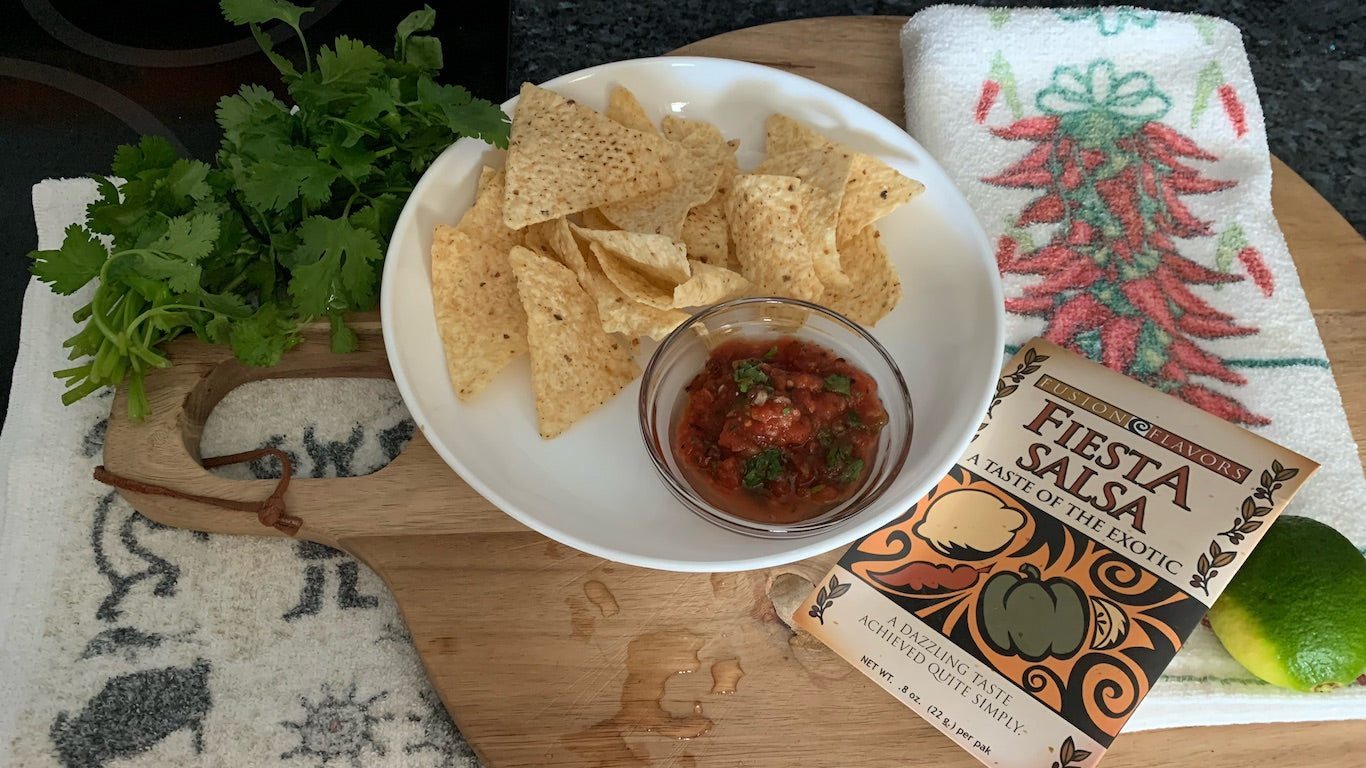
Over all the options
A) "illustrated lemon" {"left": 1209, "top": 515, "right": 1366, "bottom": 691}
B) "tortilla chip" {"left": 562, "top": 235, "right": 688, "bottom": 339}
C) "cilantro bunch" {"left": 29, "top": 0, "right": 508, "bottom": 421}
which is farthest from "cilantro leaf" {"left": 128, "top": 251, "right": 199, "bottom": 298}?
"illustrated lemon" {"left": 1209, "top": 515, "right": 1366, "bottom": 691}

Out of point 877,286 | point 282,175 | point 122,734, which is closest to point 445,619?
point 122,734

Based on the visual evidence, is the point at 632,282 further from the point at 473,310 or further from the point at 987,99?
the point at 987,99

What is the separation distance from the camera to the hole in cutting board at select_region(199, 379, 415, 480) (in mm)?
1512

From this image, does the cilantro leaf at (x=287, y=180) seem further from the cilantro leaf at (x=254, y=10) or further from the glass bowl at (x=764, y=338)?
the glass bowl at (x=764, y=338)

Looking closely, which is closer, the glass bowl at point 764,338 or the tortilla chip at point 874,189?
the glass bowl at point 764,338

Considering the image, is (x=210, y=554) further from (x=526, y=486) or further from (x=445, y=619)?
(x=526, y=486)

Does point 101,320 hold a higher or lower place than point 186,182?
lower

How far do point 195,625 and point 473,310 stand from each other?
651 mm

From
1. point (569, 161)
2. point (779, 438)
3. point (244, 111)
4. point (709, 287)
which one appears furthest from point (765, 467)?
point (244, 111)

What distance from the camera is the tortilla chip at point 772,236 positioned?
136cm

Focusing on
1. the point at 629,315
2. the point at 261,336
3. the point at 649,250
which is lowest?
the point at 261,336

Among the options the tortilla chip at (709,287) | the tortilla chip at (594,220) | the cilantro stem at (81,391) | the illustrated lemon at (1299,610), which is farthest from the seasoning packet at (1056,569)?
the cilantro stem at (81,391)

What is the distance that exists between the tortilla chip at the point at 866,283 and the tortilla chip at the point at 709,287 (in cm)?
16

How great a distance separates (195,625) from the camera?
4.66 ft
